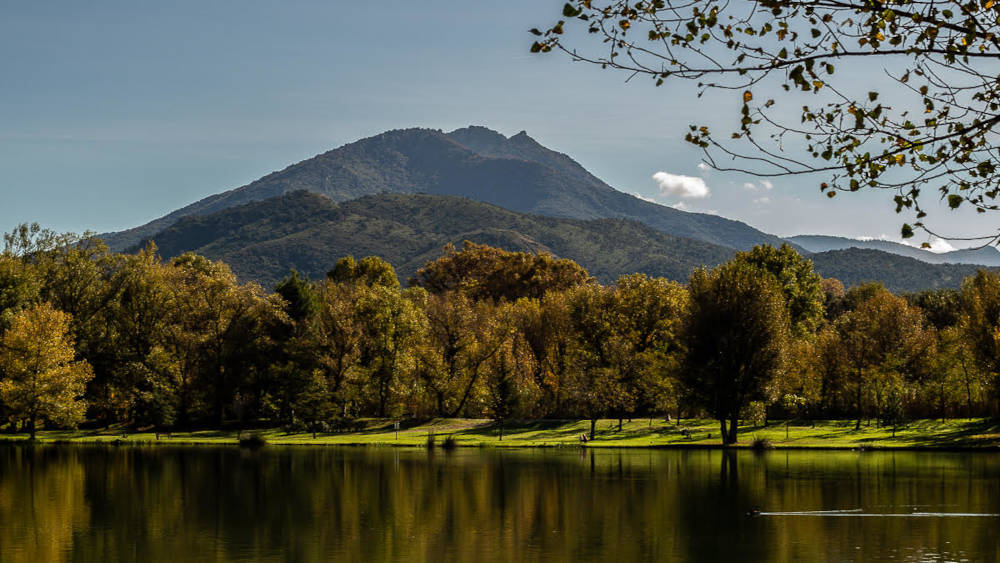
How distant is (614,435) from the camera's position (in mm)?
75000

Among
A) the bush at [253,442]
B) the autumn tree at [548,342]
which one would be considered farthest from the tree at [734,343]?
the bush at [253,442]

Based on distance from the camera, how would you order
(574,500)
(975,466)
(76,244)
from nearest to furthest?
(574,500), (975,466), (76,244)

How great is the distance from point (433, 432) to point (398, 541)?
168 feet

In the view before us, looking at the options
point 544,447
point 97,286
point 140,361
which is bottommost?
point 544,447

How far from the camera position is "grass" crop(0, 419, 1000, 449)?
6588cm

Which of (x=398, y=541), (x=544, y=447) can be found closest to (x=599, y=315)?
(x=544, y=447)

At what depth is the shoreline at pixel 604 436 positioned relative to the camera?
6500cm

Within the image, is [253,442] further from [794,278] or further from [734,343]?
[794,278]

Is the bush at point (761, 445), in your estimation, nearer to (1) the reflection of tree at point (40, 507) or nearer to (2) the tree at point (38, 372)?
(1) the reflection of tree at point (40, 507)

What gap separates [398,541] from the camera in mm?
28938

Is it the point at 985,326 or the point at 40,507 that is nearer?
the point at 40,507

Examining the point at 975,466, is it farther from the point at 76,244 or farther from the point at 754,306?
the point at 76,244

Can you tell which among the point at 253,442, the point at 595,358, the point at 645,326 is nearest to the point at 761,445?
the point at 595,358

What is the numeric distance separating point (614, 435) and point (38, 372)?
155ft
